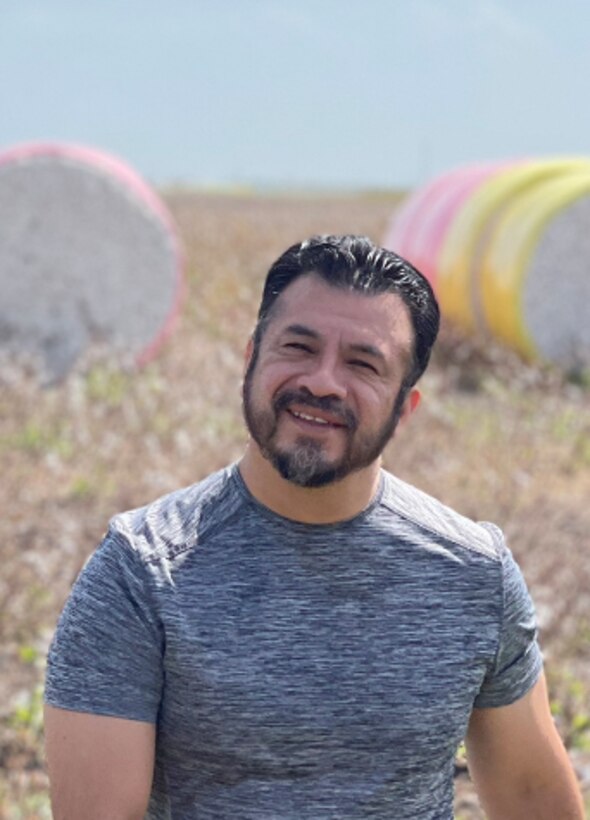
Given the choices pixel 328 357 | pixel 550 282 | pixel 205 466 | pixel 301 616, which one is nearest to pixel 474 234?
pixel 550 282

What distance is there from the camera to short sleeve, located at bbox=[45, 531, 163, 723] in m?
2.26

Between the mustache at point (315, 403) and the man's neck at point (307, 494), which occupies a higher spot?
the mustache at point (315, 403)

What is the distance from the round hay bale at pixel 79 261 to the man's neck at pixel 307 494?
346 inches

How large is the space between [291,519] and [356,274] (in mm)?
391

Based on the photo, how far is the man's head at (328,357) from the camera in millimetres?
2359

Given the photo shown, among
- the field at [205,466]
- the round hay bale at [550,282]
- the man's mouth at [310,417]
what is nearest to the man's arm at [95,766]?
the man's mouth at [310,417]

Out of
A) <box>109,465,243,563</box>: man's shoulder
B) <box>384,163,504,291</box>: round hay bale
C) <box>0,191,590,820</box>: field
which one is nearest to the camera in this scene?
<box>109,465,243,563</box>: man's shoulder

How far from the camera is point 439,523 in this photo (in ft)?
8.21

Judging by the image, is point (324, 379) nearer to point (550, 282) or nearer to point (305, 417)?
point (305, 417)

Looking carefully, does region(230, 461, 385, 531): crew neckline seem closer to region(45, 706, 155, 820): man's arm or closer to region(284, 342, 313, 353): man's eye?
region(284, 342, 313, 353): man's eye

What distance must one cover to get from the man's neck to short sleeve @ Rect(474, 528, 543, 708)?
27cm

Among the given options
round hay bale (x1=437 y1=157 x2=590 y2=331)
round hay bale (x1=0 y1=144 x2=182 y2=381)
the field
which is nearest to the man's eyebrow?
the field

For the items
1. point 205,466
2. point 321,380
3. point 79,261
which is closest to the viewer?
point 321,380

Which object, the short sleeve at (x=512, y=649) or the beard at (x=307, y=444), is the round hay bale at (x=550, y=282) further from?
the beard at (x=307, y=444)
